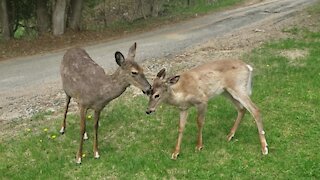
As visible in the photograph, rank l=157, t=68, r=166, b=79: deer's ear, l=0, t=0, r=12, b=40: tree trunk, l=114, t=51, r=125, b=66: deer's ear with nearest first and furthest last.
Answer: l=114, t=51, r=125, b=66: deer's ear
l=157, t=68, r=166, b=79: deer's ear
l=0, t=0, r=12, b=40: tree trunk

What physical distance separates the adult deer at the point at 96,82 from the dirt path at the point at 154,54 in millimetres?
2636

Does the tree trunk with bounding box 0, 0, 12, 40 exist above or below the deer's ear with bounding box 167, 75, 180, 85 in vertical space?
below

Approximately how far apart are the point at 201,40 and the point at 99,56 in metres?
3.95

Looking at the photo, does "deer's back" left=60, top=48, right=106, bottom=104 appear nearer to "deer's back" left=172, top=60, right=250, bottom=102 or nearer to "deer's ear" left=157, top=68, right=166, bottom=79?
"deer's ear" left=157, top=68, right=166, bottom=79

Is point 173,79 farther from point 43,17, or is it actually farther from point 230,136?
point 43,17

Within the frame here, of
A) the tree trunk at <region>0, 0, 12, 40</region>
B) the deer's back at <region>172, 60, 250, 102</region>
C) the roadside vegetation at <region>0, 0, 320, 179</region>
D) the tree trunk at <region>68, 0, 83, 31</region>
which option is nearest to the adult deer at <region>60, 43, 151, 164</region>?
the roadside vegetation at <region>0, 0, 320, 179</region>

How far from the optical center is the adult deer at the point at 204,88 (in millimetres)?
7692

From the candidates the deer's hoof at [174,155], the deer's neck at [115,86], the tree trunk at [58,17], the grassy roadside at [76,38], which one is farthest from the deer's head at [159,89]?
the tree trunk at [58,17]

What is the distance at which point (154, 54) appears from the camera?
16.2 meters

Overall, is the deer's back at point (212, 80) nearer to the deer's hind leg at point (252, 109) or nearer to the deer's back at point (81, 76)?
the deer's hind leg at point (252, 109)

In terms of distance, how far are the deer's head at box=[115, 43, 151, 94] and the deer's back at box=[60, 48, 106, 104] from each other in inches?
19.5

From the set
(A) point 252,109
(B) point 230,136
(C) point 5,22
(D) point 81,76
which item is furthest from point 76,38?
(A) point 252,109

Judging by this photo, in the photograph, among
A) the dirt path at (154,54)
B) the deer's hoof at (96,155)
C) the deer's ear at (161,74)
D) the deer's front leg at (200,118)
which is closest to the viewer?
the deer's ear at (161,74)

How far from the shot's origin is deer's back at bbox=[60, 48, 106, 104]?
774 cm
